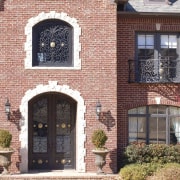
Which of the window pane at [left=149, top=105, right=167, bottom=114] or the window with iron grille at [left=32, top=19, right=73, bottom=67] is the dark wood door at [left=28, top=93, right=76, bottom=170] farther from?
the window pane at [left=149, top=105, right=167, bottom=114]

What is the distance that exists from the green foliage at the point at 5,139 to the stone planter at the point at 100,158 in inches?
114

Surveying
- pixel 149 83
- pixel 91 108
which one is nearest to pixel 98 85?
pixel 91 108

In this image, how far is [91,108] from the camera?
1720cm

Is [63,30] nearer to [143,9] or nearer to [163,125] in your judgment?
[143,9]

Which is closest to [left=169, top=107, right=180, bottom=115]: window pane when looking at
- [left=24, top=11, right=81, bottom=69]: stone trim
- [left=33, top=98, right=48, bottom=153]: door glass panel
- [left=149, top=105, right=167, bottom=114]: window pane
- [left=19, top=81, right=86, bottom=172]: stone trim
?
[left=149, top=105, right=167, bottom=114]: window pane

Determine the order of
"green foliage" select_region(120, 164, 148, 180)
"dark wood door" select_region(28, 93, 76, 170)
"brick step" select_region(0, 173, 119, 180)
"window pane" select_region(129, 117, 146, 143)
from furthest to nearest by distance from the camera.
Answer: "window pane" select_region(129, 117, 146, 143)
"dark wood door" select_region(28, 93, 76, 170)
"brick step" select_region(0, 173, 119, 180)
"green foliage" select_region(120, 164, 148, 180)

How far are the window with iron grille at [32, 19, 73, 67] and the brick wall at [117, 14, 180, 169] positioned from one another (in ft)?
6.70

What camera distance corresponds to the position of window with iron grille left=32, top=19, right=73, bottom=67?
17375 millimetres

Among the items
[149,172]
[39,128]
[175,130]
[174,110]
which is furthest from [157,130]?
[39,128]

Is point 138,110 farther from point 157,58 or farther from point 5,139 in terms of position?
point 5,139

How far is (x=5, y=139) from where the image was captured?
1611 centimetres

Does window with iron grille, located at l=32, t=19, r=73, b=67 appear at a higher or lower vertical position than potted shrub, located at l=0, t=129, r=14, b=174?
higher

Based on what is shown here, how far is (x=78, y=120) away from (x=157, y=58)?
4.02 meters

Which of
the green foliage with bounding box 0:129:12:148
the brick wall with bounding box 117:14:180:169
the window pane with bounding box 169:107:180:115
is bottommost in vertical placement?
the green foliage with bounding box 0:129:12:148
